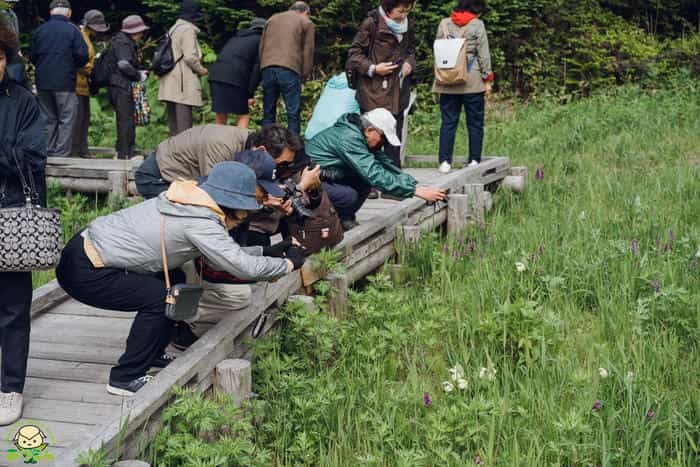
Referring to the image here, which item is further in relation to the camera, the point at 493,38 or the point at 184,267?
the point at 493,38

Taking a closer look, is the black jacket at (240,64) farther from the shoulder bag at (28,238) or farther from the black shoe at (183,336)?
the shoulder bag at (28,238)

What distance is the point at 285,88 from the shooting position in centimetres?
905

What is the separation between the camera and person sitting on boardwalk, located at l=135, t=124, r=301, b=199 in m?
→ 5.08

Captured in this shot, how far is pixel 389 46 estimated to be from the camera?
24.4 ft

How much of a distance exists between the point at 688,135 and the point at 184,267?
7750 millimetres

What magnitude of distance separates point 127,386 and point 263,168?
4.20 ft

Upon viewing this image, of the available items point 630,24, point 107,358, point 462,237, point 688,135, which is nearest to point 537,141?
point 688,135

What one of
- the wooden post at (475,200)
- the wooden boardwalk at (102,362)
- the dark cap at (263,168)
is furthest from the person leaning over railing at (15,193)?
the wooden post at (475,200)

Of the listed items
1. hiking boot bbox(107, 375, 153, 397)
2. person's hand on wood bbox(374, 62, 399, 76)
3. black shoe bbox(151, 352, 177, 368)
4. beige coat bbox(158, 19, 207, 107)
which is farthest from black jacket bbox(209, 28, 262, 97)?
hiking boot bbox(107, 375, 153, 397)

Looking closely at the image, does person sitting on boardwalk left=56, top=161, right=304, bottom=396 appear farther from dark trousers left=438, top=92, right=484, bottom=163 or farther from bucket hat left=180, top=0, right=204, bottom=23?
bucket hat left=180, top=0, right=204, bottom=23

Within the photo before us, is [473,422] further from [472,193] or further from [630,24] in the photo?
[630,24]

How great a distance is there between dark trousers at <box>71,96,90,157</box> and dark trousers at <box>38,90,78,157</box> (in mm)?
274

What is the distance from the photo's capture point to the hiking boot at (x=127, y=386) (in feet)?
13.4

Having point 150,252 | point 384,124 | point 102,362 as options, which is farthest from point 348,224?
point 150,252
